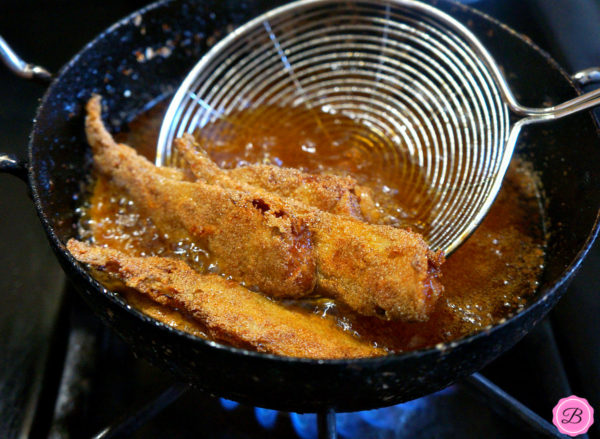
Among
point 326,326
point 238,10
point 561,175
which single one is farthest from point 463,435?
point 238,10

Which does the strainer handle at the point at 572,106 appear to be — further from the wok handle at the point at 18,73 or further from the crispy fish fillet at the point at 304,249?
the wok handle at the point at 18,73

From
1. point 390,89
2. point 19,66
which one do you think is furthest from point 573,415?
point 19,66

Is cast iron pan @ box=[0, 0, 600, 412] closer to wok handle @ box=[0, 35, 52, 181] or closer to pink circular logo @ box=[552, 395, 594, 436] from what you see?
wok handle @ box=[0, 35, 52, 181]

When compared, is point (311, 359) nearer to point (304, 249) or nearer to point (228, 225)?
point (304, 249)

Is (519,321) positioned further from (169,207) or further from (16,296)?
(16,296)

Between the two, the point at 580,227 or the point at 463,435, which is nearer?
the point at 580,227

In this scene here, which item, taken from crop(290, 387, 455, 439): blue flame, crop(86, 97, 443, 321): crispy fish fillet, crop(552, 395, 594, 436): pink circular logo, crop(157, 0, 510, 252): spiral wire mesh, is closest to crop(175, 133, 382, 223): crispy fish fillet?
crop(86, 97, 443, 321): crispy fish fillet
